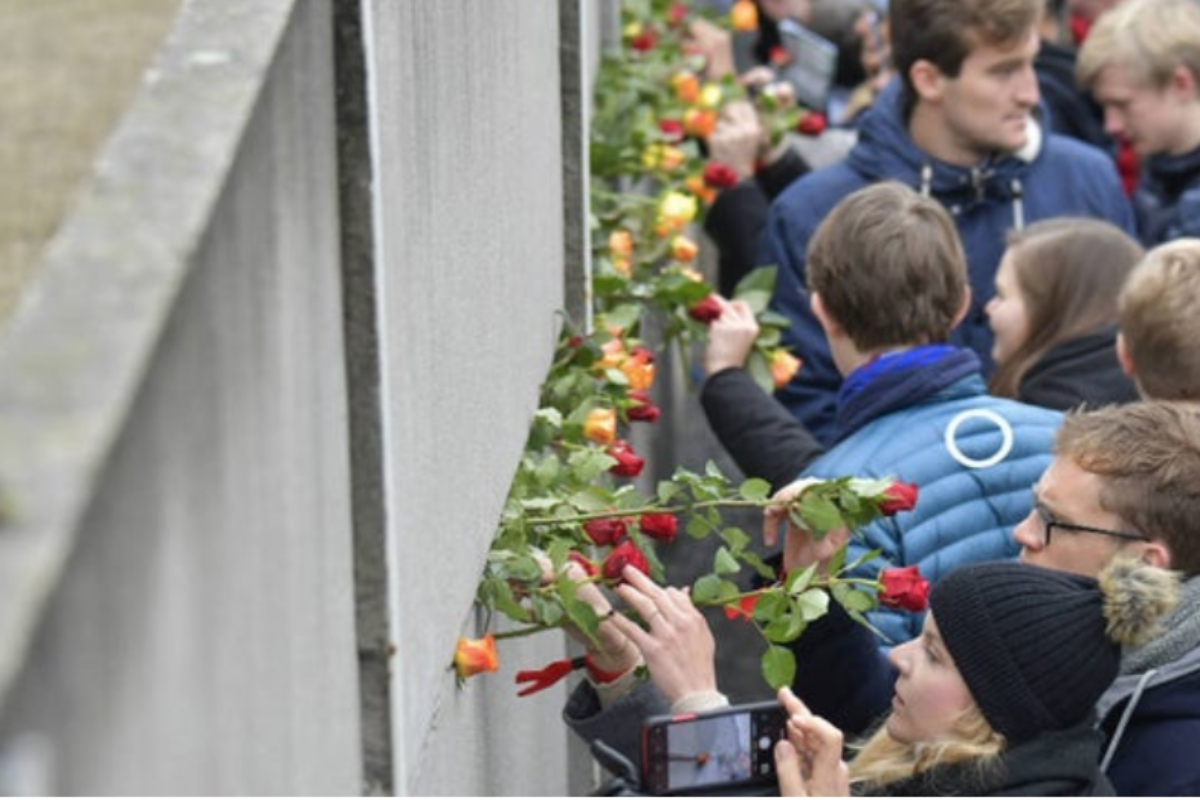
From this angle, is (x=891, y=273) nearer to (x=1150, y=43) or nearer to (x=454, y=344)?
(x=454, y=344)

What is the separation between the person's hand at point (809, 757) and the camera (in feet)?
9.05

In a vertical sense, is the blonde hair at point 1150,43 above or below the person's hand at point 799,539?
above

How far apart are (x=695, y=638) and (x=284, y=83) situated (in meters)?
1.30

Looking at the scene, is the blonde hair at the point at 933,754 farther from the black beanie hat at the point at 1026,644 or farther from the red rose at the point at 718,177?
the red rose at the point at 718,177

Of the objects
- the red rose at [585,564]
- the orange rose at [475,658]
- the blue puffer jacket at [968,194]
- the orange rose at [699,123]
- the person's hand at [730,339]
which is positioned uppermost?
the orange rose at [699,123]

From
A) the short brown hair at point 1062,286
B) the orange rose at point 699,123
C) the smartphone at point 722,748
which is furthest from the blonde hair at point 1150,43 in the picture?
the smartphone at point 722,748

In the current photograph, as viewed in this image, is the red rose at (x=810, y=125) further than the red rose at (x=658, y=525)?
Yes

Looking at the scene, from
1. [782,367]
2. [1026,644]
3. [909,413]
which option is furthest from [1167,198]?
[1026,644]

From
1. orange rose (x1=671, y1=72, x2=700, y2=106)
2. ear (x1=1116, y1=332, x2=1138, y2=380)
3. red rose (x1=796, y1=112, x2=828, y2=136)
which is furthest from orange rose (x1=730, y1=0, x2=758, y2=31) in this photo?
ear (x1=1116, y1=332, x2=1138, y2=380)

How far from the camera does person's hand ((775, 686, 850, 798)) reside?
276 centimetres

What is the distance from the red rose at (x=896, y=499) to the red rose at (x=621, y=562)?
337 mm

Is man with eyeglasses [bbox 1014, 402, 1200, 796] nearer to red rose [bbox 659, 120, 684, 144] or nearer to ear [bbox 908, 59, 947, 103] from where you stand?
ear [bbox 908, 59, 947, 103]

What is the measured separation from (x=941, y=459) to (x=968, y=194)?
1745 mm

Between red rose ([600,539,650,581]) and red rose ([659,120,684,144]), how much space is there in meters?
3.29
